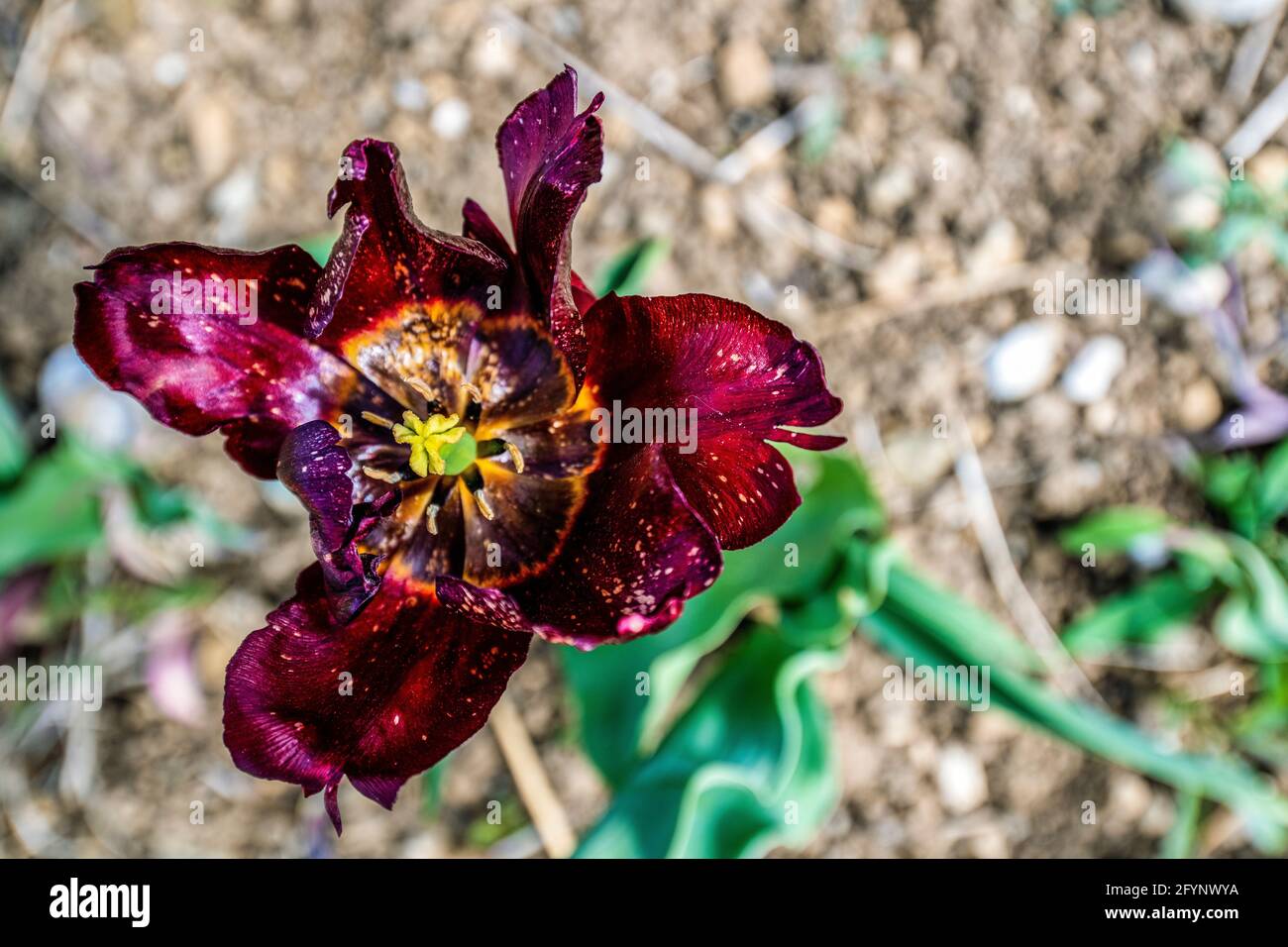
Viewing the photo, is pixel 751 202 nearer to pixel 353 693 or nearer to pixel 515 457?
pixel 515 457

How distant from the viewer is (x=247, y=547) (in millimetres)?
2098

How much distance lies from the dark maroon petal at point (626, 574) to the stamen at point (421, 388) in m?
0.27

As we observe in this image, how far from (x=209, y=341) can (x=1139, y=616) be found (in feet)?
5.76

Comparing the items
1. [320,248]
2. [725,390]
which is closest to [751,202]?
[320,248]

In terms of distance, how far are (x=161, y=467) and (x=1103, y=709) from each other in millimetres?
1875

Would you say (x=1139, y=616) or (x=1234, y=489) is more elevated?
(x=1234, y=489)

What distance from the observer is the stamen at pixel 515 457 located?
1.20 m

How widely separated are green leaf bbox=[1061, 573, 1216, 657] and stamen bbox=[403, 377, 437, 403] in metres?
1.41
